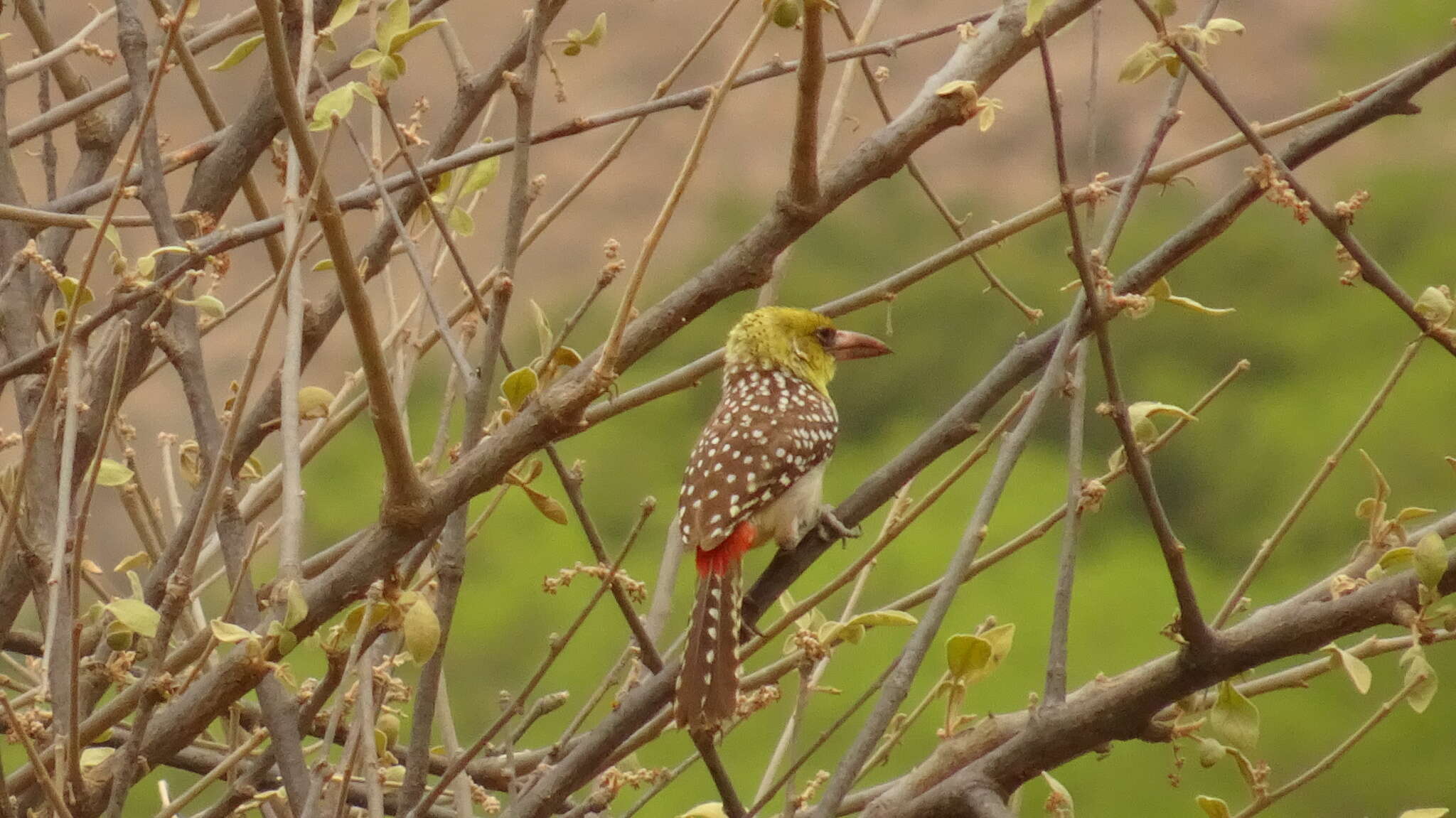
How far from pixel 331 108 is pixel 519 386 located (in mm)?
318

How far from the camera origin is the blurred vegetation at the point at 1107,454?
16.3ft

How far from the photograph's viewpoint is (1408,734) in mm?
5160

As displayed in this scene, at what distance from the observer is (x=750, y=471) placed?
8.40 ft

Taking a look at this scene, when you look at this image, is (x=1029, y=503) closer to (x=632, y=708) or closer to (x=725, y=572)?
(x=725, y=572)

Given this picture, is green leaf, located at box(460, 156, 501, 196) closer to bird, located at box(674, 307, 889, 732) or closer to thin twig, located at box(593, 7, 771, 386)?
bird, located at box(674, 307, 889, 732)

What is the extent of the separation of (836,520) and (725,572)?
1.42ft

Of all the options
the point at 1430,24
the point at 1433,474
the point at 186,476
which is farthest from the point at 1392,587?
the point at 1430,24

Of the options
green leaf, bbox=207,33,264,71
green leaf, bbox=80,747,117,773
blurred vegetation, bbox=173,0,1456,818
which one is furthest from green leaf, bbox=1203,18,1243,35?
blurred vegetation, bbox=173,0,1456,818

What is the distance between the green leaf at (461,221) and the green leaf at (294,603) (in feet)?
2.04

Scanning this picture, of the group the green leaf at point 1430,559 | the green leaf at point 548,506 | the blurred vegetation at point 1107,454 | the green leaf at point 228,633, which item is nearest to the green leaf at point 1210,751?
the green leaf at point 1430,559

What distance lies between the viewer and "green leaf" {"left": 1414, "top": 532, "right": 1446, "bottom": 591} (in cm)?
130

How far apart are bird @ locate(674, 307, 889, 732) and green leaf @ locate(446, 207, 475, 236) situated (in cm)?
46

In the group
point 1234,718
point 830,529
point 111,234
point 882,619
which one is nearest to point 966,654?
point 882,619

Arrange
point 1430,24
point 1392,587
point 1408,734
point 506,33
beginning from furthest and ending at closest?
point 1430,24
point 506,33
point 1408,734
point 1392,587
